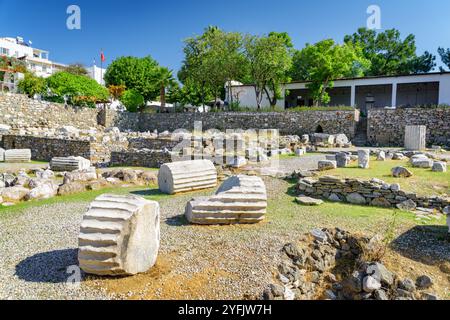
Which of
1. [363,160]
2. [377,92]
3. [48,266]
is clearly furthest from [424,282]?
[377,92]

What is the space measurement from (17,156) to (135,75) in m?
28.8

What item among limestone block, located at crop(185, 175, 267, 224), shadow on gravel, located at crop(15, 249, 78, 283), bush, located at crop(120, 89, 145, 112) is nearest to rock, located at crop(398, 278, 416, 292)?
limestone block, located at crop(185, 175, 267, 224)

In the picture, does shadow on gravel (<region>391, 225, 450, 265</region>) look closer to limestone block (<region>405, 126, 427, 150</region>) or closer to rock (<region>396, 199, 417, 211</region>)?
rock (<region>396, 199, 417, 211</region>)

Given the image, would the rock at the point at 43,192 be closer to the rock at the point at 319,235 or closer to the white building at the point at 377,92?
the rock at the point at 319,235

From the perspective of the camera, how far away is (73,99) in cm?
3114

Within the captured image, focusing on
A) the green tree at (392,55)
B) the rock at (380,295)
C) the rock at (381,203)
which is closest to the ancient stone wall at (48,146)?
the rock at (381,203)

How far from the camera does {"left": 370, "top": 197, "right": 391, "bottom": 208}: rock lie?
8813mm

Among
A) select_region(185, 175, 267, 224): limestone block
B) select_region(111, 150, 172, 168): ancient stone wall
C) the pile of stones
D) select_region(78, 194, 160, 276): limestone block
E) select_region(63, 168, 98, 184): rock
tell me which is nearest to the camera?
select_region(78, 194, 160, 276): limestone block

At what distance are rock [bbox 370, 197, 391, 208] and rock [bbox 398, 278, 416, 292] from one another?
420 cm

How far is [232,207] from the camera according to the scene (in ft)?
Answer: 21.7

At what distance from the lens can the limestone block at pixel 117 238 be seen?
4.30 m

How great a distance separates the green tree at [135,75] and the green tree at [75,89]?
11.0 meters

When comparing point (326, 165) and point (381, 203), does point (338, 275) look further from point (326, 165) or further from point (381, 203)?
point (326, 165)

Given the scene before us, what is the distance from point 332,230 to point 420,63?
143ft
